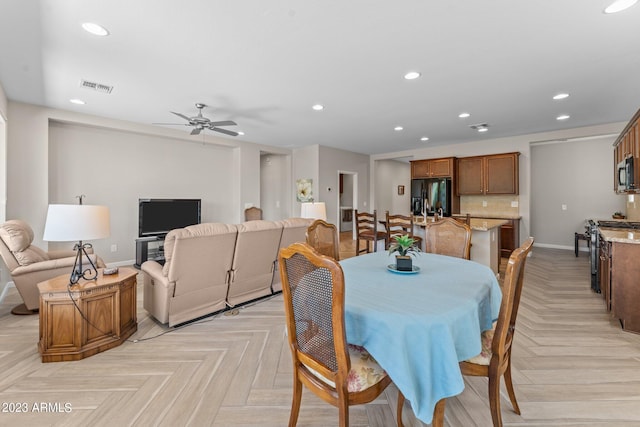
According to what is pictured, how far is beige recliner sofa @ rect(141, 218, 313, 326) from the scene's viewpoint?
257 centimetres

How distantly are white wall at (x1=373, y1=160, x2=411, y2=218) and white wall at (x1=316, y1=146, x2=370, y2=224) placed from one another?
440mm

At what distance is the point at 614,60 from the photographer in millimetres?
2756

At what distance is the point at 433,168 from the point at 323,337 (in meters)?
6.47

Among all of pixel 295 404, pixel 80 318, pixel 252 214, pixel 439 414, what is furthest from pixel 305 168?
pixel 439 414

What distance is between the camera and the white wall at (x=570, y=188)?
6000 millimetres

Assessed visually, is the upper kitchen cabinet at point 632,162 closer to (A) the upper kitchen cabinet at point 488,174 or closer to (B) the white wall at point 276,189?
(A) the upper kitchen cabinet at point 488,174

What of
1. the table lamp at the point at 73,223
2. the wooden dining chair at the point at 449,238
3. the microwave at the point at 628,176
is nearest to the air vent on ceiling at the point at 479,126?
the microwave at the point at 628,176

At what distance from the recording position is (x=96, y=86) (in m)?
3.38

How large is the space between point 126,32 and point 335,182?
5727mm

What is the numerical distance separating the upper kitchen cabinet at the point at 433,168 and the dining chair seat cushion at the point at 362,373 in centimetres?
615

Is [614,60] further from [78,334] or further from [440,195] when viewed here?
[78,334]

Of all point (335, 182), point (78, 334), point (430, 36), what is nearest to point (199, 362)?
point (78, 334)

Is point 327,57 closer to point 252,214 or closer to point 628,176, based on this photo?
point 628,176

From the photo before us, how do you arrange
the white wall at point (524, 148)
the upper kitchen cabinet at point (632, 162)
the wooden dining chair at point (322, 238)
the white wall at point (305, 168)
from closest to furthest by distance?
the wooden dining chair at point (322, 238) → the upper kitchen cabinet at point (632, 162) → the white wall at point (524, 148) → the white wall at point (305, 168)
